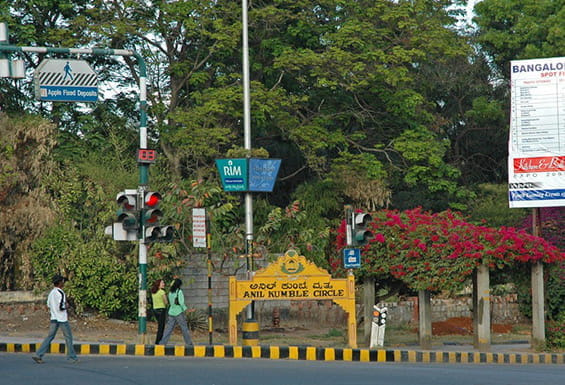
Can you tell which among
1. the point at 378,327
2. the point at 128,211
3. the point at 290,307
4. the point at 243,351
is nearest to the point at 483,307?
the point at 378,327

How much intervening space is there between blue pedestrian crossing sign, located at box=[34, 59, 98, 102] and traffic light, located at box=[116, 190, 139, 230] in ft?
7.60

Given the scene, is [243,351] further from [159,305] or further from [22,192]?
[22,192]

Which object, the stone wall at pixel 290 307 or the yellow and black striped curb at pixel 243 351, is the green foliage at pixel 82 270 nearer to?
the stone wall at pixel 290 307

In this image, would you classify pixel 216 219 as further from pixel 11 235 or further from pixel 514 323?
pixel 514 323

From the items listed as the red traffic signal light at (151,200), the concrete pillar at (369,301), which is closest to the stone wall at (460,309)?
the concrete pillar at (369,301)

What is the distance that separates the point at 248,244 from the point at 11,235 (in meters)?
8.39

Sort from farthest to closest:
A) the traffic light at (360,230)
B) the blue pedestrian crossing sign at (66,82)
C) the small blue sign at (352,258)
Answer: the small blue sign at (352,258) → the traffic light at (360,230) → the blue pedestrian crossing sign at (66,82)

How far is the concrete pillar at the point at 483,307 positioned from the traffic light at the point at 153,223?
25.7 feet

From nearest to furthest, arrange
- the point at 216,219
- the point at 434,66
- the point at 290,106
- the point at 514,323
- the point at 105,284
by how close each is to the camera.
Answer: the point at 105,284, the point at 216,219, the point at 290,106, the point at 514,323, the point at 434,66

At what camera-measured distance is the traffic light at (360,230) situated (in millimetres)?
21812

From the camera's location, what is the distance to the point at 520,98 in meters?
27.3

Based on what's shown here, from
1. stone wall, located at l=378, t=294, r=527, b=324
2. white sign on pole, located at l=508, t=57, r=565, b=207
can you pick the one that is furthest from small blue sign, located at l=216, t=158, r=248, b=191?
stone wall, located at l=378, t=294, r=527, b=324

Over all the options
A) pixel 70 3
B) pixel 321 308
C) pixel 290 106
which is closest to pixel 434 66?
pixel 290 106

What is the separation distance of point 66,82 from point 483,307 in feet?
37.6
